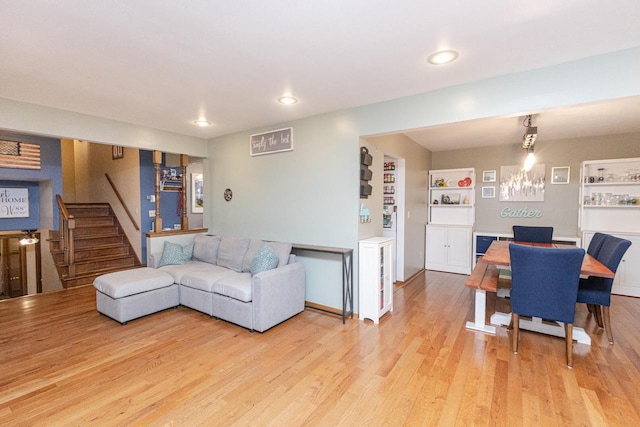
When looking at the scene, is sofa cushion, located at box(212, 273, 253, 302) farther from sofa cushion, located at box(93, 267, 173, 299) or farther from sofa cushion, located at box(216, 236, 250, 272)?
sofa cushion, located at box(93, 267, 173, 299)

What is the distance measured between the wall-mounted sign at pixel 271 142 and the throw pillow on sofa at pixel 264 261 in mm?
1422

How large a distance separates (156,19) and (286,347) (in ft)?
8.89

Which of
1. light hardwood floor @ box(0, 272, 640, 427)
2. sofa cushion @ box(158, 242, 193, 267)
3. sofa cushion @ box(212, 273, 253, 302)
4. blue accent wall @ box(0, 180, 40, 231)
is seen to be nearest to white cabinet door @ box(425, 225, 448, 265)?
light hardwood floor @ box(0, 272, 640, 427)

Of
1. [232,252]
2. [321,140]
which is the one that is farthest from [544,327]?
[232,252]

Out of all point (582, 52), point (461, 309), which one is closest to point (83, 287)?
point (461, 309)

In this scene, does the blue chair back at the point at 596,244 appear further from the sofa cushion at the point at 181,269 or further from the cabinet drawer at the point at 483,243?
the sofa cushion at the point at 181,269

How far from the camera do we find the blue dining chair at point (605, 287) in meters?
2.74

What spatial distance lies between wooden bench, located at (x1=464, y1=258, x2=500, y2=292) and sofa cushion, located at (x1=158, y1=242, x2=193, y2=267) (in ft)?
12.2

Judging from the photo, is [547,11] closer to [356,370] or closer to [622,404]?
[622,404]

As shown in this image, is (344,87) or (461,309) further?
(461,309)

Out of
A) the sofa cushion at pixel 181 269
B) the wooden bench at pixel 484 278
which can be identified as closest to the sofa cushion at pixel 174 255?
the sofa cushion at pixel 181 269

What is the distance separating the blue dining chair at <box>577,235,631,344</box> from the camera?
9.00ft

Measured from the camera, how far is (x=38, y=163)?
4883 millimetres

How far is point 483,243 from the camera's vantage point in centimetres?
529
